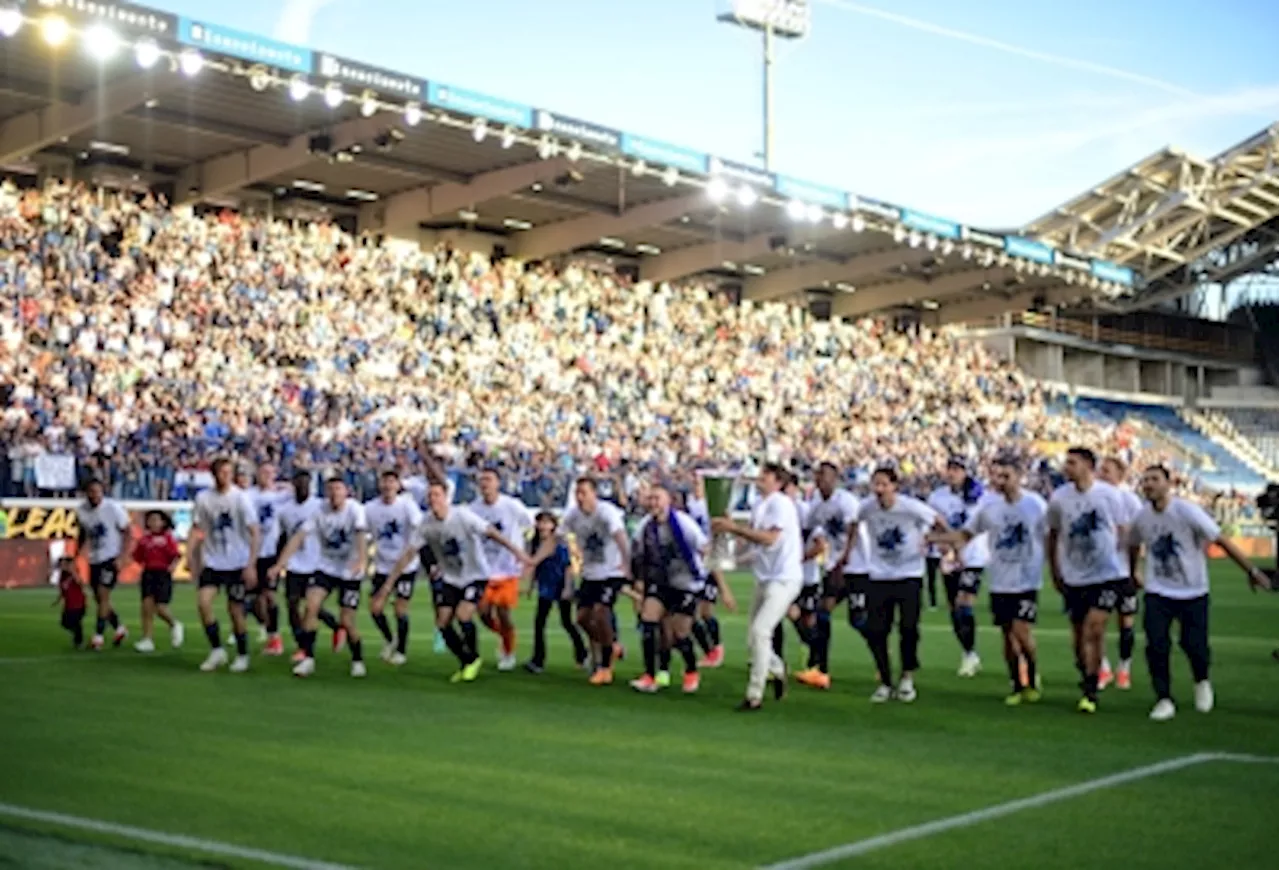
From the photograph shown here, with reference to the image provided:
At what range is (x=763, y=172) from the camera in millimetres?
44000

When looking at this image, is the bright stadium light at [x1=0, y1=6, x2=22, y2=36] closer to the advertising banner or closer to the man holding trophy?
the advertising banner

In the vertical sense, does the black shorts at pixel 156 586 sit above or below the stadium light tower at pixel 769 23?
below

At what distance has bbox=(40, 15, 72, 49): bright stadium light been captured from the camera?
94.5 ft

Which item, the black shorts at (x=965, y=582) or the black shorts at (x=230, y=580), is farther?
the black shorts at (x=965, y=582)

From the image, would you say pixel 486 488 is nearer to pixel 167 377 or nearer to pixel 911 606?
pixel 911 606

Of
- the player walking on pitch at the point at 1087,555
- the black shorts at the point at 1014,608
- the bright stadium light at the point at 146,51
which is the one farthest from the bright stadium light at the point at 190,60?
the player walking on pitch at the point at 1087,555

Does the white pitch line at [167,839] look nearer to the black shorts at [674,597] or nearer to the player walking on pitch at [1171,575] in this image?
the black shorts at [674,597]

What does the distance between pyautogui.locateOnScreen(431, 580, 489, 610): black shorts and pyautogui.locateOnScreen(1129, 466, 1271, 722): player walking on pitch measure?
6.26 metres

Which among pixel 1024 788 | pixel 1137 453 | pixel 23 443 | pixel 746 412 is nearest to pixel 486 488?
pixel 1024 788

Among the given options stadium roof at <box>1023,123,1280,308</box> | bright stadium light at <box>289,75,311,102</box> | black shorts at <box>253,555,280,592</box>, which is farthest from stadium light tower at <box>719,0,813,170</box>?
black shorts at <box>253,555,280,592</box>

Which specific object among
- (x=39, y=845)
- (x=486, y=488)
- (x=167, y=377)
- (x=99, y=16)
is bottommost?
(x=39, y=845)

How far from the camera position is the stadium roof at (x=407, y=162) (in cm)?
3269

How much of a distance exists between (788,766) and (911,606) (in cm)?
443

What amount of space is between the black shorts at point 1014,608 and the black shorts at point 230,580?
7032 mm
